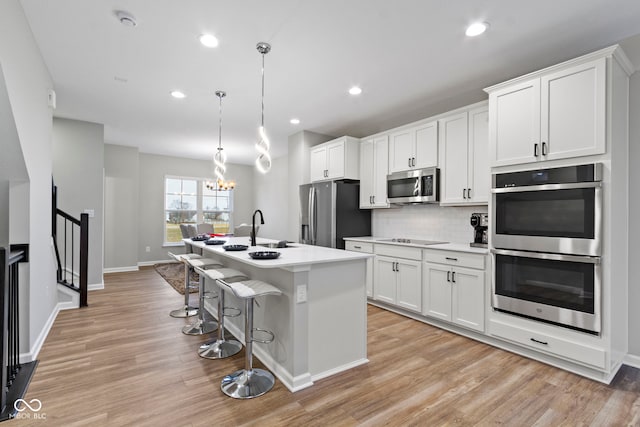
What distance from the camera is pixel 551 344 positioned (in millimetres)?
2516

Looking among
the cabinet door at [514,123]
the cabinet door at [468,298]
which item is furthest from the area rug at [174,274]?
the cabinet door at [514,123]

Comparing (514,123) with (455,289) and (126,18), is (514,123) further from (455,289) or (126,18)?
(126,18)

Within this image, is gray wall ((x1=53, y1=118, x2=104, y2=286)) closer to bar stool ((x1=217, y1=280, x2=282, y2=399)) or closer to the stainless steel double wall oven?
bar stool ((x1=217, y1=280, x2=282, y2=399))

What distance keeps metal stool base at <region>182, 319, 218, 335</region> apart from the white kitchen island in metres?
0.85

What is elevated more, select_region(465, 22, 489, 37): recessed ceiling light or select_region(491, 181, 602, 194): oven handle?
select_region(465, 22, 489, 37): recessed ceiling light

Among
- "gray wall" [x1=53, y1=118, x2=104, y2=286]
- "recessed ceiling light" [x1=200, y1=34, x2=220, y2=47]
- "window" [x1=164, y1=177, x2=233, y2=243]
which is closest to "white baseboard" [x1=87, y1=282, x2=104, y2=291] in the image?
"gray wall" [x1=53, y1=118, x2=104, y2=286]

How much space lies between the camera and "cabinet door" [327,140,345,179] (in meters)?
4.77

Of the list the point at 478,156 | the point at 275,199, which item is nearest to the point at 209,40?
the point at 478,156

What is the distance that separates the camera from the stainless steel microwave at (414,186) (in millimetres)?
3783

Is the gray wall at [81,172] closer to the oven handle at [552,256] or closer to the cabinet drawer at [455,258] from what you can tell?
the cabinet drawer at [455,258]

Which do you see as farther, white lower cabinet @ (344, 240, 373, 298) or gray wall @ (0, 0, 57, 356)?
white lower cabinet @ (344, 240, 373, 298)

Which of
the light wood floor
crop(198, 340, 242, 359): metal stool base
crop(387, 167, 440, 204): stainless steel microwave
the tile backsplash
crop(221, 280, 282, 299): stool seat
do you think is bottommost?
the light wood floor

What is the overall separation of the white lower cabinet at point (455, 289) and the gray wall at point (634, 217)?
108 centimetres

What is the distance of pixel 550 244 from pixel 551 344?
81 centimetres
